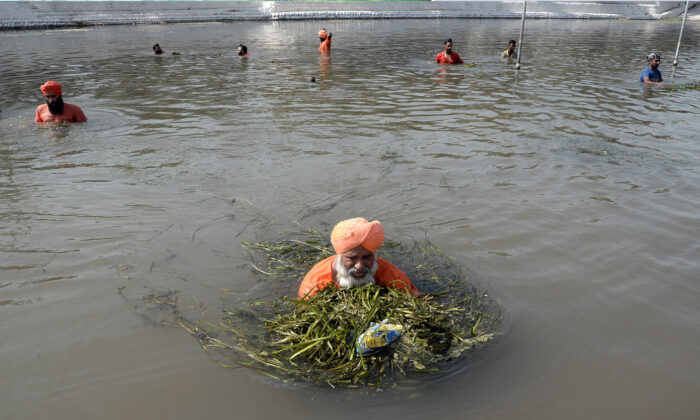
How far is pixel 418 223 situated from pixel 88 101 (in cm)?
1089

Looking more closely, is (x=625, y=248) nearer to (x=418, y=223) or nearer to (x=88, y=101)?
(x=418, y=223)

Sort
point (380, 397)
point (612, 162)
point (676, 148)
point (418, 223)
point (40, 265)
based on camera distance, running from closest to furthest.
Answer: point (380, 397), point (40, 265), point (418, 223), point (612, 162), point (676, 148)

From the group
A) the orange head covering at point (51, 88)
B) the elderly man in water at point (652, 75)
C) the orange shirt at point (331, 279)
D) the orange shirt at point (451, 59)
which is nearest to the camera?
the orange shirt at point (331, 279)

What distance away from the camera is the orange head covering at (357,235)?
146 inches

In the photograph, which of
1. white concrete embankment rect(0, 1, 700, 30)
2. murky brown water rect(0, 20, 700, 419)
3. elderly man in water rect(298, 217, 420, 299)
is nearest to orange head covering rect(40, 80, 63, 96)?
murky brown water rect(0, 20, 700, 419)

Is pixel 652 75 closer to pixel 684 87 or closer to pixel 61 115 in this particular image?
pixel 684 87

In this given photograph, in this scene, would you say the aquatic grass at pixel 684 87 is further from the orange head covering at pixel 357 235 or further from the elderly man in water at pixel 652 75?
the orange head covering at pixel 357 235

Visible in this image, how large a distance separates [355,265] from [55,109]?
30.2 ft

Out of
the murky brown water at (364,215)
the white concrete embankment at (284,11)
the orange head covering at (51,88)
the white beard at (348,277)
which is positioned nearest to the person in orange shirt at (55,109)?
the orange head covering at (51,88)

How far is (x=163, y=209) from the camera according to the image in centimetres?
650

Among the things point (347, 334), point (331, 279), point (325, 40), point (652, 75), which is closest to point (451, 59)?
point (325, 40)

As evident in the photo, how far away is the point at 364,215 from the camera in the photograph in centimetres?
645

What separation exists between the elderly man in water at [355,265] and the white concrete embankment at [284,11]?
1695 inches

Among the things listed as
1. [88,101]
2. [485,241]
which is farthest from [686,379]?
[88,101]
